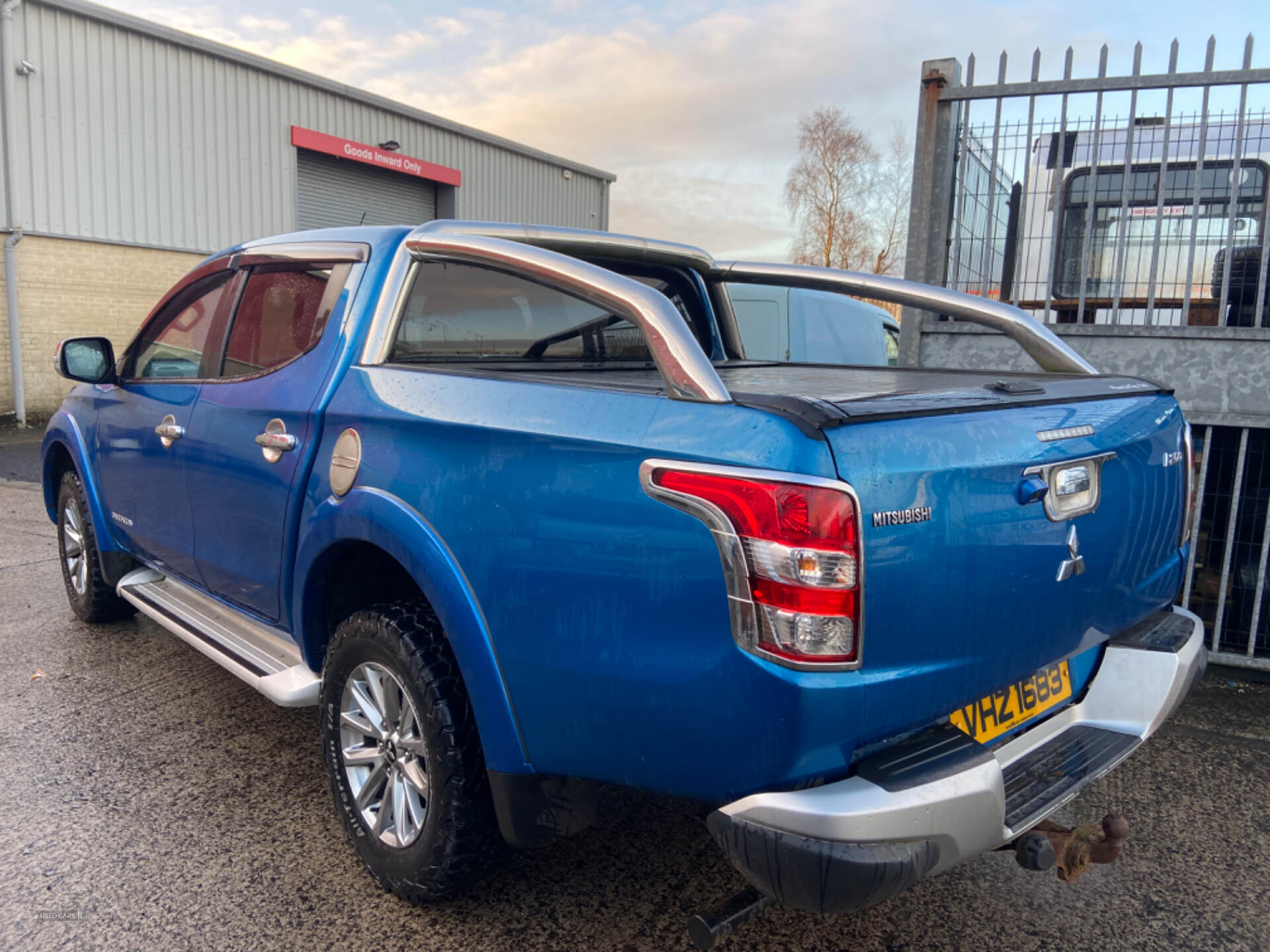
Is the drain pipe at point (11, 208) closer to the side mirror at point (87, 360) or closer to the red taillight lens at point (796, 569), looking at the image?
the side mirror at point (87, 360)

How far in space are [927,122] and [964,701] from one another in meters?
4.07

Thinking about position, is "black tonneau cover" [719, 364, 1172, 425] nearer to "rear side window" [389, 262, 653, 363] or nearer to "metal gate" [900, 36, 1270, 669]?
"rear side window" [389, 262, 653, 363]

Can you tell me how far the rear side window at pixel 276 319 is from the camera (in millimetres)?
2844

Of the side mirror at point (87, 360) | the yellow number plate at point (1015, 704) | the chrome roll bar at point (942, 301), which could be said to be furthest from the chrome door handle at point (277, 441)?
the yellow number plate at point (1015, 704)

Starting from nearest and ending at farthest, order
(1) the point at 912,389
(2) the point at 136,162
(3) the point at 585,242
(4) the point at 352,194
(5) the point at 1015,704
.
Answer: (5) the point at 1015,704, (1) the point at 912,389, (3) the point at 585,242, (2) the point at 136,162, (4) the point at 352,194

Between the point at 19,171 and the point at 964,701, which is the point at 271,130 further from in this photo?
the point at 964,701

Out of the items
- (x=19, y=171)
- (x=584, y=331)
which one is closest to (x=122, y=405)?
(x=584, y=331)

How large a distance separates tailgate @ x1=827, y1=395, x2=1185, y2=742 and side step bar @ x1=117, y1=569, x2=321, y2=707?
1702 millimetres

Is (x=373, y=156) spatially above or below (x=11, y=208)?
above

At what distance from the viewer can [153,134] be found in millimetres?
15297

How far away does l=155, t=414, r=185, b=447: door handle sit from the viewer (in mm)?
3275

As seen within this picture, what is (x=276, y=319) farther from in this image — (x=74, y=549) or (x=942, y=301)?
(x=74, y=549)

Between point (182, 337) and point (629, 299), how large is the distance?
248 cm

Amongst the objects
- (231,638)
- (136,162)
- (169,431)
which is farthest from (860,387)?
(136,162)
